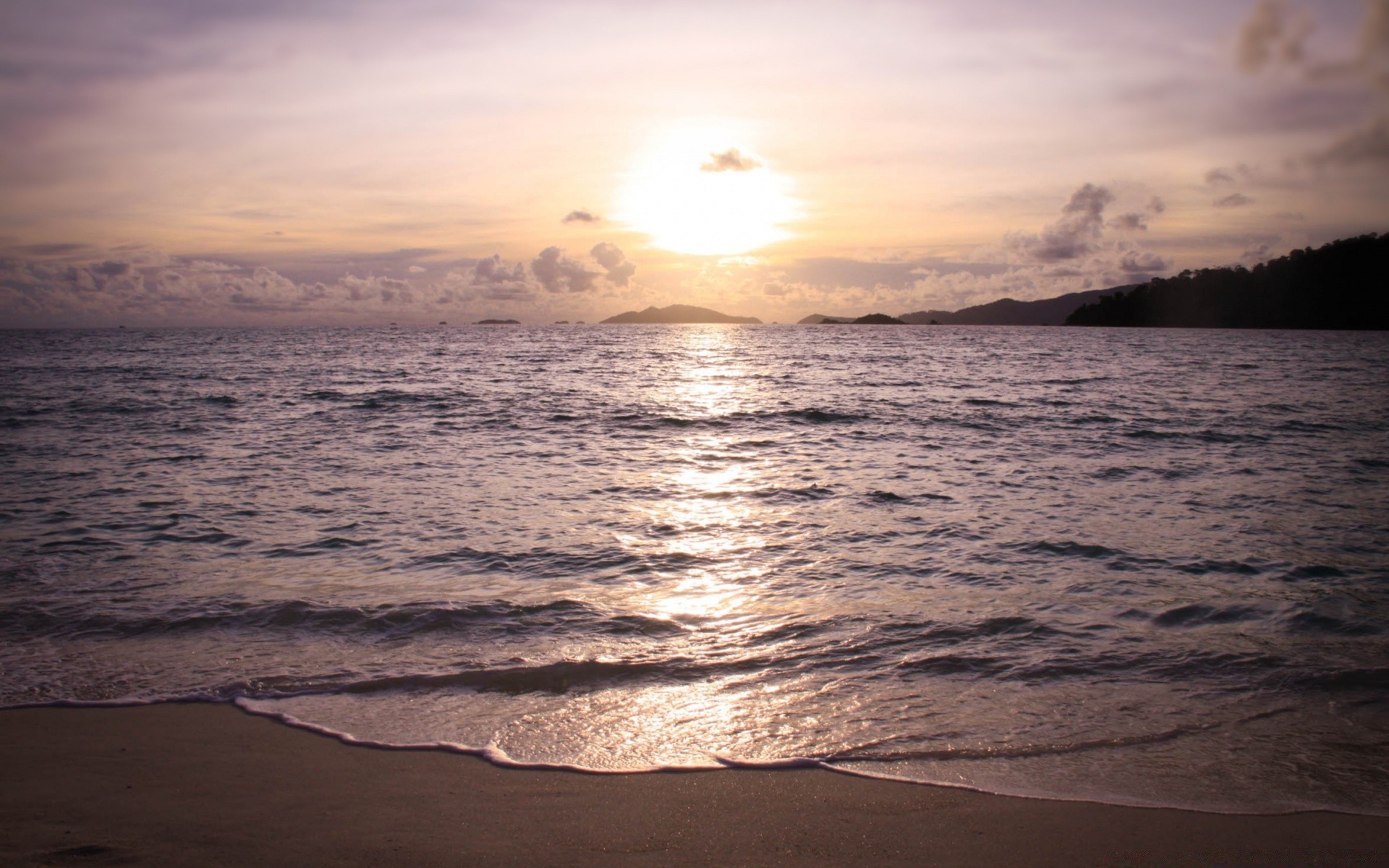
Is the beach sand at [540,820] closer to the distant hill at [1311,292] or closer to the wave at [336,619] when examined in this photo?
the wave at [336,619]

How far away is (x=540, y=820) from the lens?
4.68 m

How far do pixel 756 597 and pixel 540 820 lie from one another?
479cm

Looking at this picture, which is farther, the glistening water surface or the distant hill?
the distant hill

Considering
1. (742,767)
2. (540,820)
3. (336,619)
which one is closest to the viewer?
(540,820)

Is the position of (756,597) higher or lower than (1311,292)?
lower

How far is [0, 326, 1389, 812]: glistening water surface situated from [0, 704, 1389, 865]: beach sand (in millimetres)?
303

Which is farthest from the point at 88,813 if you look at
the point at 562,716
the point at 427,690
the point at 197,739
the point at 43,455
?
the point at 43,455

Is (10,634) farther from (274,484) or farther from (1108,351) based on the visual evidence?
(1108,351)

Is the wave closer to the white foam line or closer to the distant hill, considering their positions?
the white foam line

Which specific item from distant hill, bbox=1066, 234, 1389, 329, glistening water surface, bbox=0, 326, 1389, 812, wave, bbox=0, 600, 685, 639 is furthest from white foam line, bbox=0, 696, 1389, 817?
distant hill, bbox=1066, 234, 1389, 329

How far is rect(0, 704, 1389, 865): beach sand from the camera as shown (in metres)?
4.35

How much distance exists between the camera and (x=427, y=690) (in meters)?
6.63

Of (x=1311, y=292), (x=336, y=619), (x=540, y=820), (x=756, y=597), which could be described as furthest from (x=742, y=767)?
(x=1311, y=292)

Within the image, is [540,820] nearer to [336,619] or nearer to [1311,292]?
[336,619]
